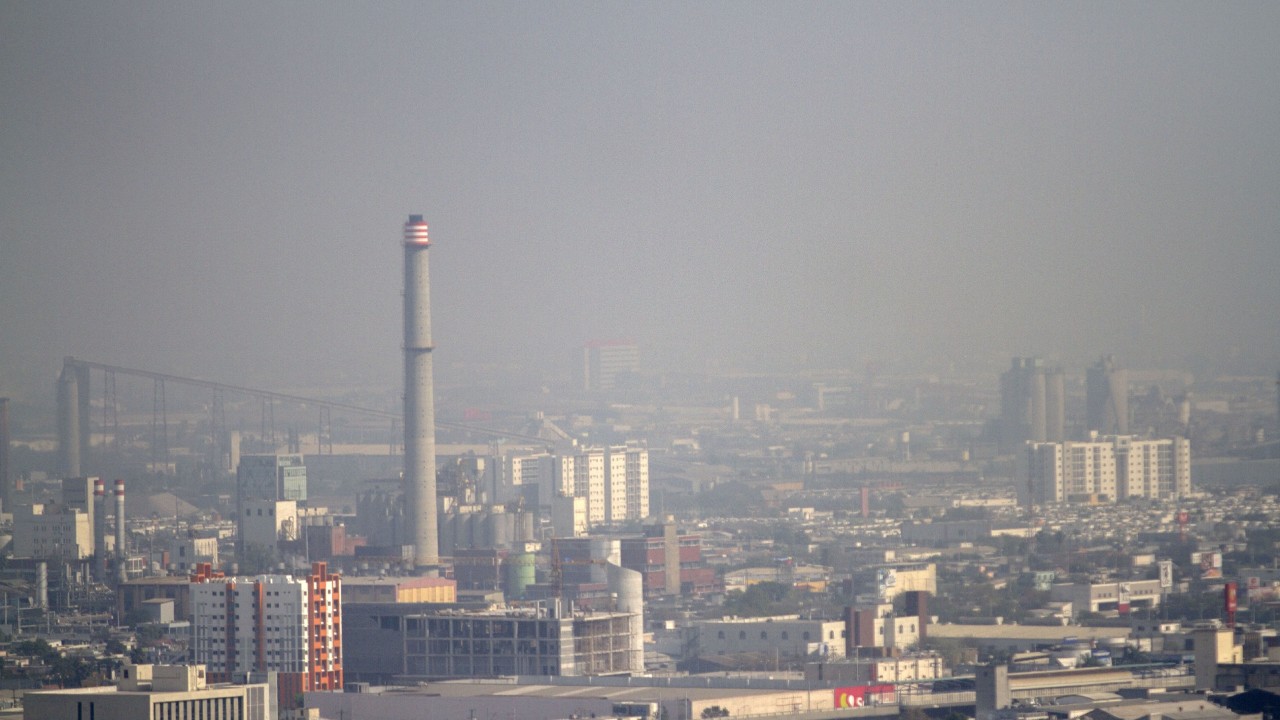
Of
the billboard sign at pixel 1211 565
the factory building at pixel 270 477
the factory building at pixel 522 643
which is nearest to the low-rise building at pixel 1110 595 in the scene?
the billboard sign at pixel 1211 565

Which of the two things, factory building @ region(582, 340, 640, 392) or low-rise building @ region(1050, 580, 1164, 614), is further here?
factory building @ region(582, 340, 640, 392)

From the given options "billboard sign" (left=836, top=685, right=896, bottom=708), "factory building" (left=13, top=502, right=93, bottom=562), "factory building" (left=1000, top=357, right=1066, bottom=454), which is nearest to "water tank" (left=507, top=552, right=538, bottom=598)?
"factory building" (left=13, top=502, right=93, bottom=562)

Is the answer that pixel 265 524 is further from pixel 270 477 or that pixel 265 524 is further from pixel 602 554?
pixel 602 554

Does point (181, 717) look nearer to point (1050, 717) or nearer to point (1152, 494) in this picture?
point (1050, 717)

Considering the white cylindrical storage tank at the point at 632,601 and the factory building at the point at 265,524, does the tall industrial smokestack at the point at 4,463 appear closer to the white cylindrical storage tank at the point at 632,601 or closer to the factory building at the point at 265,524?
the factory building at the point at 265,524

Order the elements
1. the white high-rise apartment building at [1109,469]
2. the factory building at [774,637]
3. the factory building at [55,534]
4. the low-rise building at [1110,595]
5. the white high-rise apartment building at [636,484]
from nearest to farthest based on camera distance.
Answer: the factory building at [774,637]
the low-rise building at [1110,595]
the factory building at [55,534]
the white high-rise apartment building at [1109,469]
the white high-rise apartment building at [636,484]

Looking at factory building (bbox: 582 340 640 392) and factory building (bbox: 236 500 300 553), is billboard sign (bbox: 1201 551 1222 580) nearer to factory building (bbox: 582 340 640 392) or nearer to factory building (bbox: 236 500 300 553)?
factory building (bbox: 236 500 300 553)
